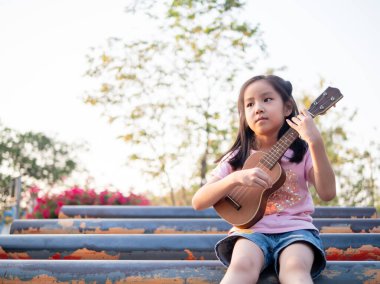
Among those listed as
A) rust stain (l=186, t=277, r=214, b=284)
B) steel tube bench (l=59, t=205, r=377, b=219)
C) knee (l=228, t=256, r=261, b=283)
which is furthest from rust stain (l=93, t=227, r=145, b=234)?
knee (l=228, t=256, r=261, b=283)

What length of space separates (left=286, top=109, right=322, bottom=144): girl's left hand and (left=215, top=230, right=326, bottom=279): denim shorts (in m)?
0.45

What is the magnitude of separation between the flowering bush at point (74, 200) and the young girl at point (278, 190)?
6.34 metres

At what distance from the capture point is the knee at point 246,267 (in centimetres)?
215

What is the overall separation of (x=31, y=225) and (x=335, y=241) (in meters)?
2.48

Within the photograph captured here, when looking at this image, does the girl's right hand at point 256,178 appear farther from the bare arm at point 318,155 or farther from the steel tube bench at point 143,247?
the steel tube bench at point 143,247

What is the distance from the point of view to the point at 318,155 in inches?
93.1

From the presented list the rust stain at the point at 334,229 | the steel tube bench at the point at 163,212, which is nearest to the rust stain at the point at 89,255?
the rust stain at the point at 334,229

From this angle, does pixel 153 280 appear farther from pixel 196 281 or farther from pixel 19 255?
pixel 19 255

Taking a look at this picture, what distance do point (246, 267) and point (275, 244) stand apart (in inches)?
11.0

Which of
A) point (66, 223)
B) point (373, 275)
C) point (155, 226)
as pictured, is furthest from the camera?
point (66, 223)

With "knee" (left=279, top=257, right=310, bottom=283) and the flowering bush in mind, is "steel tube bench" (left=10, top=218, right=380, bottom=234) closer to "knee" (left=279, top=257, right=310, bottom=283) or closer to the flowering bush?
"knee" (left=279, top=257, right=310, bottom=283)

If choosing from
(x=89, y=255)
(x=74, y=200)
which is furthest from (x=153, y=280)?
(x=74, y=200)

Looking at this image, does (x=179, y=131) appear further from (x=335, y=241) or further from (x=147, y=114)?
(x=335, y=241)

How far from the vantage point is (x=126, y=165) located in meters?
12.3
